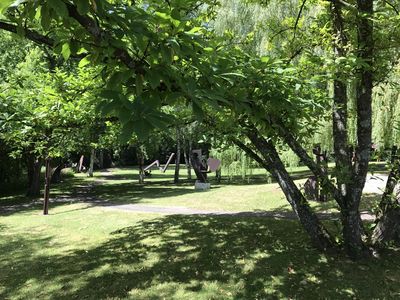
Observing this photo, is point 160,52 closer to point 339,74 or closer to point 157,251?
point 339,74

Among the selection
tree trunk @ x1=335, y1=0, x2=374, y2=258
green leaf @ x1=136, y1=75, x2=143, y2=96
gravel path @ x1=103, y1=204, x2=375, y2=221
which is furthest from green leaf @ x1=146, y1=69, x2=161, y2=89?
gravel path @ x1=103, y1=204, x2=375, y2=221

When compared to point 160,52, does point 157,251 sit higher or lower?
lower

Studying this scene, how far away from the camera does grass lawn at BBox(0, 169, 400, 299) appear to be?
5.38 metres

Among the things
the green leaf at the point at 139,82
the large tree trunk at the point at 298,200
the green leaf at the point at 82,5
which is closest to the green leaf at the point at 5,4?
the green leaf at the point at 82,5

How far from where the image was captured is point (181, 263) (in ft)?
21.5

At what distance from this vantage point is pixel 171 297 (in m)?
5.18

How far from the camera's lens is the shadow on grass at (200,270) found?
534cm

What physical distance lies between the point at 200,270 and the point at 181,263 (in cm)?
49

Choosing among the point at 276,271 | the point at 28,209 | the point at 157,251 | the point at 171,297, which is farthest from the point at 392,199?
the point at 28,209

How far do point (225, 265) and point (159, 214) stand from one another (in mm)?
5828

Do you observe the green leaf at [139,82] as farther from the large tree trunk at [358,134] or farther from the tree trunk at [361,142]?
the tree trunk at [361,142]

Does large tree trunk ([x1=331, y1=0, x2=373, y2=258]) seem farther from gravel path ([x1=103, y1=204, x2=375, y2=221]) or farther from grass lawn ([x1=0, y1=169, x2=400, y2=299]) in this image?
gravel path ([x1=103, y1=204, x2=375, y2=221])

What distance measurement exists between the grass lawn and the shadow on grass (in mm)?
14

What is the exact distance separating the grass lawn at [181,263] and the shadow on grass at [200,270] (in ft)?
0.04
